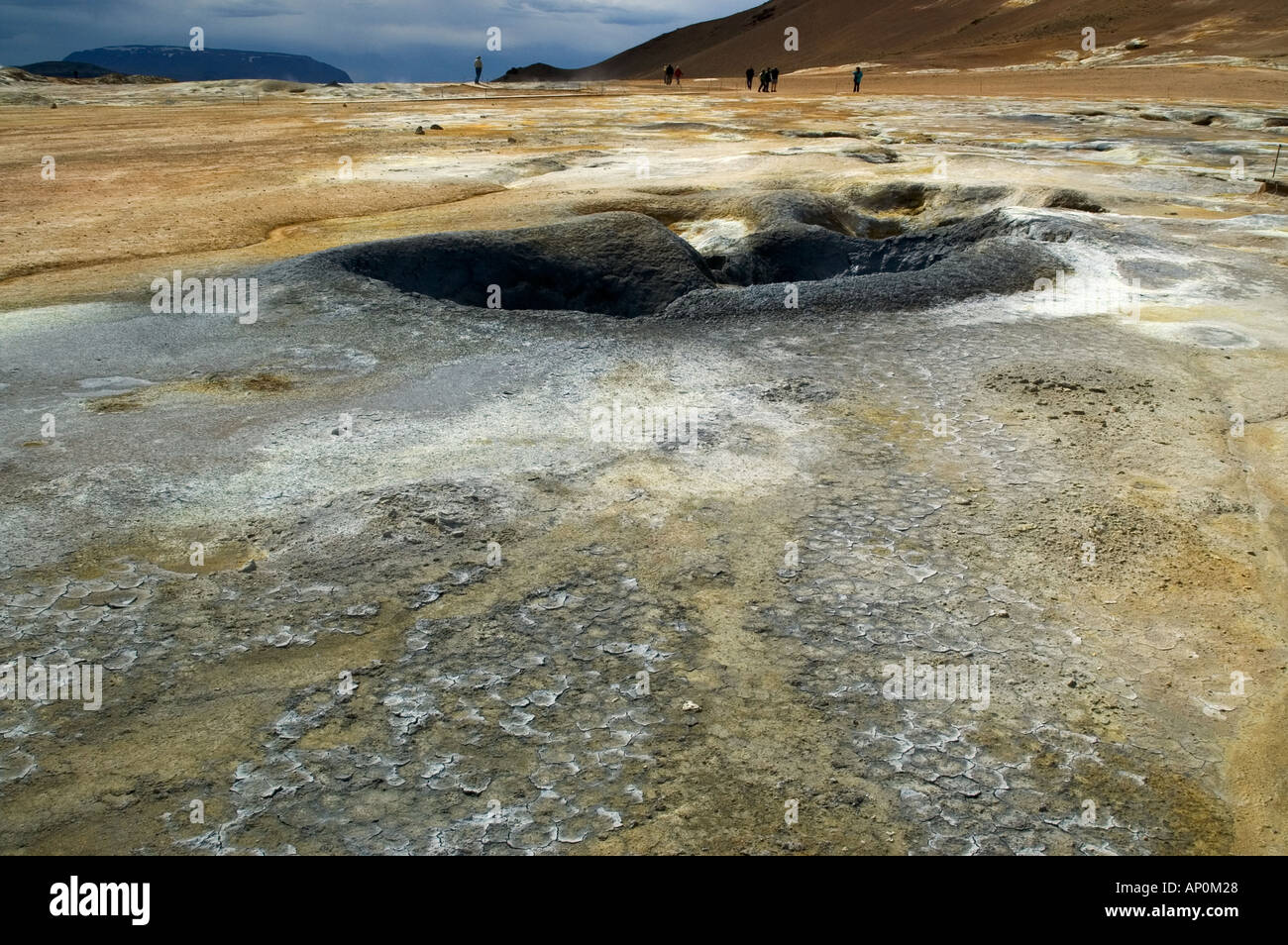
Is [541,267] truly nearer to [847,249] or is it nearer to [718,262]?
[718,262]

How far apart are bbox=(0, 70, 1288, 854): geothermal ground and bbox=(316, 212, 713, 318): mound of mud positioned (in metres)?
0.04

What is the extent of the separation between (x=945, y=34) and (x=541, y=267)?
5798 centimetres

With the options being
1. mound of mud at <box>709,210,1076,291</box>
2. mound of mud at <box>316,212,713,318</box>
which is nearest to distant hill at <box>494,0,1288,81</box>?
mound of mud at <box>709,210,1076,291</box>

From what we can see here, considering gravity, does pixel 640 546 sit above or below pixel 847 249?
below

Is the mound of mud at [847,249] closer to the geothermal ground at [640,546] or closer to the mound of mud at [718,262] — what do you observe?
the mound of mud at [718,262]

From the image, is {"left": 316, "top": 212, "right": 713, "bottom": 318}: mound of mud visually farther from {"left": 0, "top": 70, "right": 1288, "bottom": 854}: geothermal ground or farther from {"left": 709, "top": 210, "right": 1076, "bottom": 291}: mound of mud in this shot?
{"left": 709, "top": 210, "right": 1076, "bottom": 291}: mound of mud

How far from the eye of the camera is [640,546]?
181 inches

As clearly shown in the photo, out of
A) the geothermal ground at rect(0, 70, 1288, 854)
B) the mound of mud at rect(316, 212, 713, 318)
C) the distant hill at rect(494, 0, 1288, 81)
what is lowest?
the geothermal ground at rect(0, 70, 1288, 854)

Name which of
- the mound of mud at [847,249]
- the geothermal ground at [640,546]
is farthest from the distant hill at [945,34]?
the geothermal ground at [640,546]

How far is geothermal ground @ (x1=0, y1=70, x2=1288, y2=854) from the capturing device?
322cm

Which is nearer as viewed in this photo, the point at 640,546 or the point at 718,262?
the point at 640,546

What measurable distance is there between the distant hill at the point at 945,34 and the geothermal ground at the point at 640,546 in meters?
39.7

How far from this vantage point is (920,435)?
5.79 m

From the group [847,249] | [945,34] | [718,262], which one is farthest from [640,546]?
[945,34]
